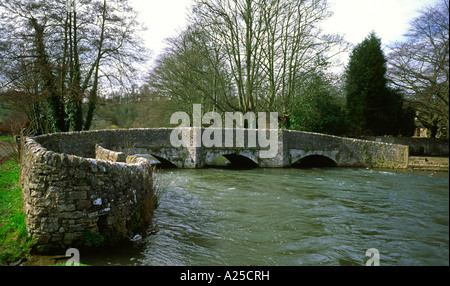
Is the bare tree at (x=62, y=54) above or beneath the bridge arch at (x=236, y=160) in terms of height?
above

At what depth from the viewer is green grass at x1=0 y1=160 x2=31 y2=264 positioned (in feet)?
13.7

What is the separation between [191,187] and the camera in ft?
35.3

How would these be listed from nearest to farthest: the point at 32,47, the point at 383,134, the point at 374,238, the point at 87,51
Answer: the point at 374,238
the point at 32,47
the point at 87,51
the point at 383,134

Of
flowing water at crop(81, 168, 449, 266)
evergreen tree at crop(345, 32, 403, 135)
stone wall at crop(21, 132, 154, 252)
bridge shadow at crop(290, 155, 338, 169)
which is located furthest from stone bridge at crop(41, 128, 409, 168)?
stone wall at crop(21, 132, 154, 252)

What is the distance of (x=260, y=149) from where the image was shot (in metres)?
16.2

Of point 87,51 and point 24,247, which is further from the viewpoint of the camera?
point 87,51

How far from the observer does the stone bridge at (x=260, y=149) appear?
14.7 m

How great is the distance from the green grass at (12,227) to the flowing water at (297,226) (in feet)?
3.29

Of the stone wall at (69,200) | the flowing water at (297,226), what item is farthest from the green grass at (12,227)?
the flowing water at (297,226)

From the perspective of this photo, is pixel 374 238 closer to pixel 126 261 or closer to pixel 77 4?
pixel 126 261

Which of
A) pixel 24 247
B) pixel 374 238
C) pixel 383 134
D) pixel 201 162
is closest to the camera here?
pixel 24 247

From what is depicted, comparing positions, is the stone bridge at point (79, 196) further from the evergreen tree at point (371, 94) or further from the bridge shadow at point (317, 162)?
the bridge shadow at point (317, 162)
